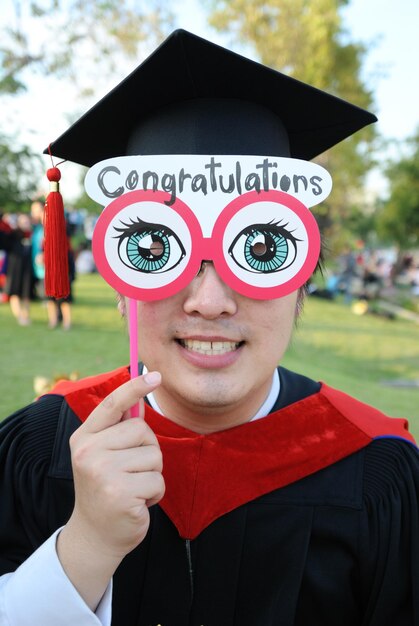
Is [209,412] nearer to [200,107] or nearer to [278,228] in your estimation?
[278,228]

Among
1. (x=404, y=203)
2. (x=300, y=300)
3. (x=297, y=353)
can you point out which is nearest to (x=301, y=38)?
(x=404, y=203)

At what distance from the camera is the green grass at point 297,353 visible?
623 cm

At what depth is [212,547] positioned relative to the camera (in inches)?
58.8

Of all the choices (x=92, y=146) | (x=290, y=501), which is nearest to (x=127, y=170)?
(x=92, y=146)

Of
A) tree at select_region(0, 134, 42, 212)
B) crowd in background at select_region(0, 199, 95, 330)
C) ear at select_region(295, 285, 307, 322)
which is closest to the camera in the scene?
ear at select_region(295, 285, 307, 322)

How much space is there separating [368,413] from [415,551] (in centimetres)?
A: 40

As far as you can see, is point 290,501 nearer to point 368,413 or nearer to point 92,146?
point 368,413

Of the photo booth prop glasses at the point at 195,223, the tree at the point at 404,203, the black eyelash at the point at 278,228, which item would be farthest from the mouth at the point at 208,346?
the tree at the point at 404,203

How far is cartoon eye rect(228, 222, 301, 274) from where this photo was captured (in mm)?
1340

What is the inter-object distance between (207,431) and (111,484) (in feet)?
1.54

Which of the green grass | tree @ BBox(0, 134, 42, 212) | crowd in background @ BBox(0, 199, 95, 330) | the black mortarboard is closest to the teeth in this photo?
the black mortarboard

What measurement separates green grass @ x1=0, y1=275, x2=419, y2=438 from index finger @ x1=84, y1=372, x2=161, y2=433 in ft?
11.8

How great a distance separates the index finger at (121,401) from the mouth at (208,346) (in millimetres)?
194

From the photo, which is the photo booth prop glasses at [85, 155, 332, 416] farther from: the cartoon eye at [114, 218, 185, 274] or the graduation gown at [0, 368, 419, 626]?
the graduation gown at [0, 368, 419, 626]
